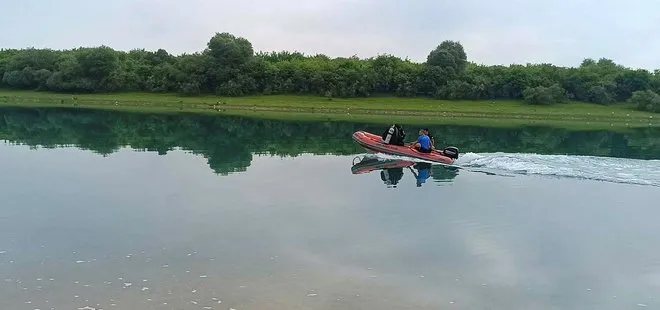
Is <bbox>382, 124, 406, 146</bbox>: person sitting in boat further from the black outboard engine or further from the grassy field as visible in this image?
the grassy field

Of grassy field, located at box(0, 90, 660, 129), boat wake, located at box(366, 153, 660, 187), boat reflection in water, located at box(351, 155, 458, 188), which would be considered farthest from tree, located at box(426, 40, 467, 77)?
boat reflection in water, located at box(351, 155, 458, 188)

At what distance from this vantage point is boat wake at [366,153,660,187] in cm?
2333

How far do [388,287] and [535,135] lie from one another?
3581cm

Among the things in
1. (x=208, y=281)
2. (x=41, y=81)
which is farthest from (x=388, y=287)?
(x=41, y=81)

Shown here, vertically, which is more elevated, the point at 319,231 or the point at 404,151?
the point at 404,151

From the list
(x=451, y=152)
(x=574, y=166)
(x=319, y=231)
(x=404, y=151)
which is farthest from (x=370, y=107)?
(x=319, y=231)

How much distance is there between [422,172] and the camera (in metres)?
24.2

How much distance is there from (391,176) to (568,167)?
7.58 metres

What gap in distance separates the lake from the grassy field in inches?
1345

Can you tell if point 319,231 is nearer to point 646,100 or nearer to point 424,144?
point 424,144

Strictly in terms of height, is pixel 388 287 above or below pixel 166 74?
below

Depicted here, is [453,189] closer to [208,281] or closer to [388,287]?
[388,287]

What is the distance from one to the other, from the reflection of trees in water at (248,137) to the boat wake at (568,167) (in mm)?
2171

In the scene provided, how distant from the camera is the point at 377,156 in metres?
28.2
